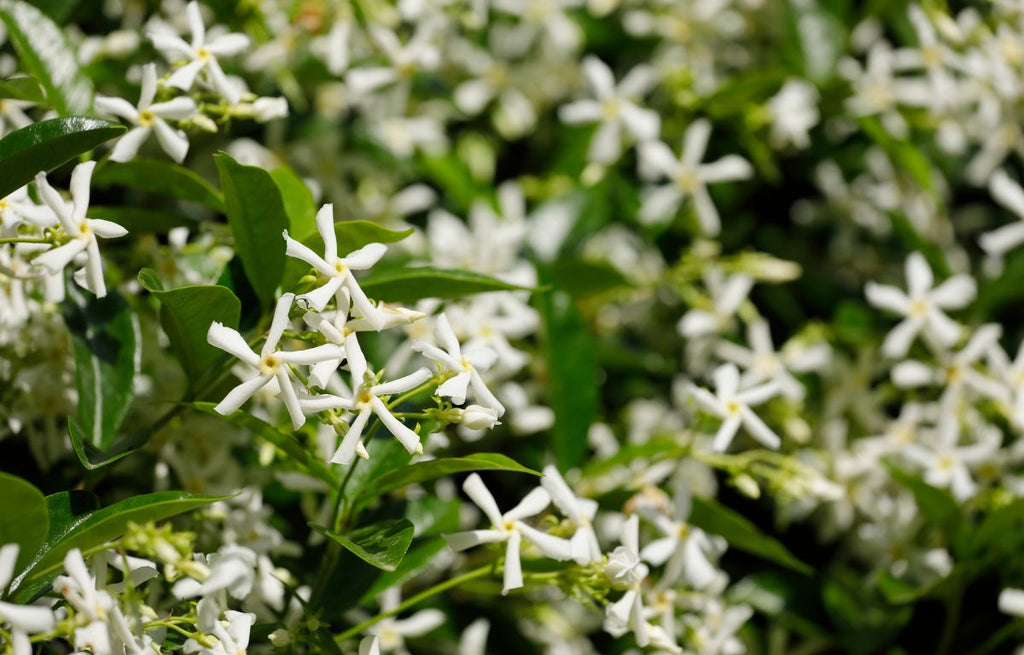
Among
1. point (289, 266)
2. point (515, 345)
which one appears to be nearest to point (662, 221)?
point (515, 345)

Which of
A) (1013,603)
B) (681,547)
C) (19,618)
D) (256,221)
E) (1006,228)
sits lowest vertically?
(1013,603)

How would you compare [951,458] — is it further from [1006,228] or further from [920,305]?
[1006,228]

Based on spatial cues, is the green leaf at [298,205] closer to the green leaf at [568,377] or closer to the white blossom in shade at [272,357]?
the white blossom in shade at [272,357]

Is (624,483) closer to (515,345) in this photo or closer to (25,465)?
(515,345)

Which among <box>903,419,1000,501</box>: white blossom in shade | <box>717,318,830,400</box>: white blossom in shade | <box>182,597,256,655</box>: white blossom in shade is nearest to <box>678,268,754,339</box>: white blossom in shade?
<box>717,318,830,400</box>: white blossom in shade

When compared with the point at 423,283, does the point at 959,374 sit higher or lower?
lower

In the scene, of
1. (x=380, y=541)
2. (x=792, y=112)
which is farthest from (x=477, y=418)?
(x=792, y=112)

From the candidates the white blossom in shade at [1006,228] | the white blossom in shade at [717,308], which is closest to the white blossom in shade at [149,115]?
the white blossom in shade at [717,308]
